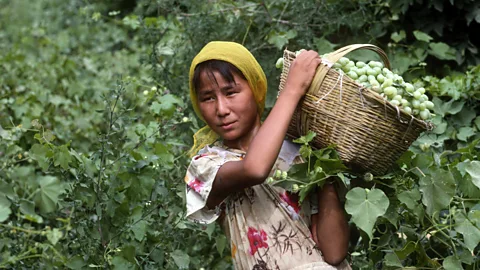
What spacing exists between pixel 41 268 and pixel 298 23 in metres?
1.61

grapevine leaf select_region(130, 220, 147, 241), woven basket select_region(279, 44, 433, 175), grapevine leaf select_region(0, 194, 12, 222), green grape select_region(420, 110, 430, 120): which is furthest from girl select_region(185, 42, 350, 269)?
grapevine leaf select_region(0, 194, 12, 222)

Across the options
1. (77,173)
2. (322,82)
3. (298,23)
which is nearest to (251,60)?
(322,82)

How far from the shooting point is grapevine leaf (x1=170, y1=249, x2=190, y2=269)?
278 cm

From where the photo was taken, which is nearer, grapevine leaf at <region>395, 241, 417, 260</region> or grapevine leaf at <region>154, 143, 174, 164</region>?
grapevine leaf at <region>395, 241, 417, 260</region>

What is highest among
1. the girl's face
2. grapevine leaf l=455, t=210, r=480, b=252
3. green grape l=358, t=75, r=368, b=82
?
green grape l=358, t=75, r=368, b=82

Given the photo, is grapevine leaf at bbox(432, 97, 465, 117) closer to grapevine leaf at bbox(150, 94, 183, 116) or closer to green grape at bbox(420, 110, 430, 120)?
grapevine leaf at bbox(150, 94, 183, 116)

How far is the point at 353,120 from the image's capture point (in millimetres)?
2086

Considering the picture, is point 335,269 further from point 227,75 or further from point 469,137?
point 469,137

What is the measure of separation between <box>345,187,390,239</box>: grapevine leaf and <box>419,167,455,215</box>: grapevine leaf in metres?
0.20

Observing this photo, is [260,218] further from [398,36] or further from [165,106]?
[398,36]

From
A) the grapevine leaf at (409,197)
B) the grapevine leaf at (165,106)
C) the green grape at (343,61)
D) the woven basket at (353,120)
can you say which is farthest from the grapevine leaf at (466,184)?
the grapevine leaf at (165,106)

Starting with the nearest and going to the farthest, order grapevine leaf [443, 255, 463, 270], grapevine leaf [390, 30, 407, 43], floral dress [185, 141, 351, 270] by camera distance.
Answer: floral dress [185, 141, 351, 270]
grapevine leaf [443, 255, 463, 270]
grapevine leaf [390, 30, 407, 43]

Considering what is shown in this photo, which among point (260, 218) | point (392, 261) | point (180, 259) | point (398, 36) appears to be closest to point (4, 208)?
point (180, 259)

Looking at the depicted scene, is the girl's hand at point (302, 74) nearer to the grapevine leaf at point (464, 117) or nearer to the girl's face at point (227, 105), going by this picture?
the girl's face at point (227, 105)
